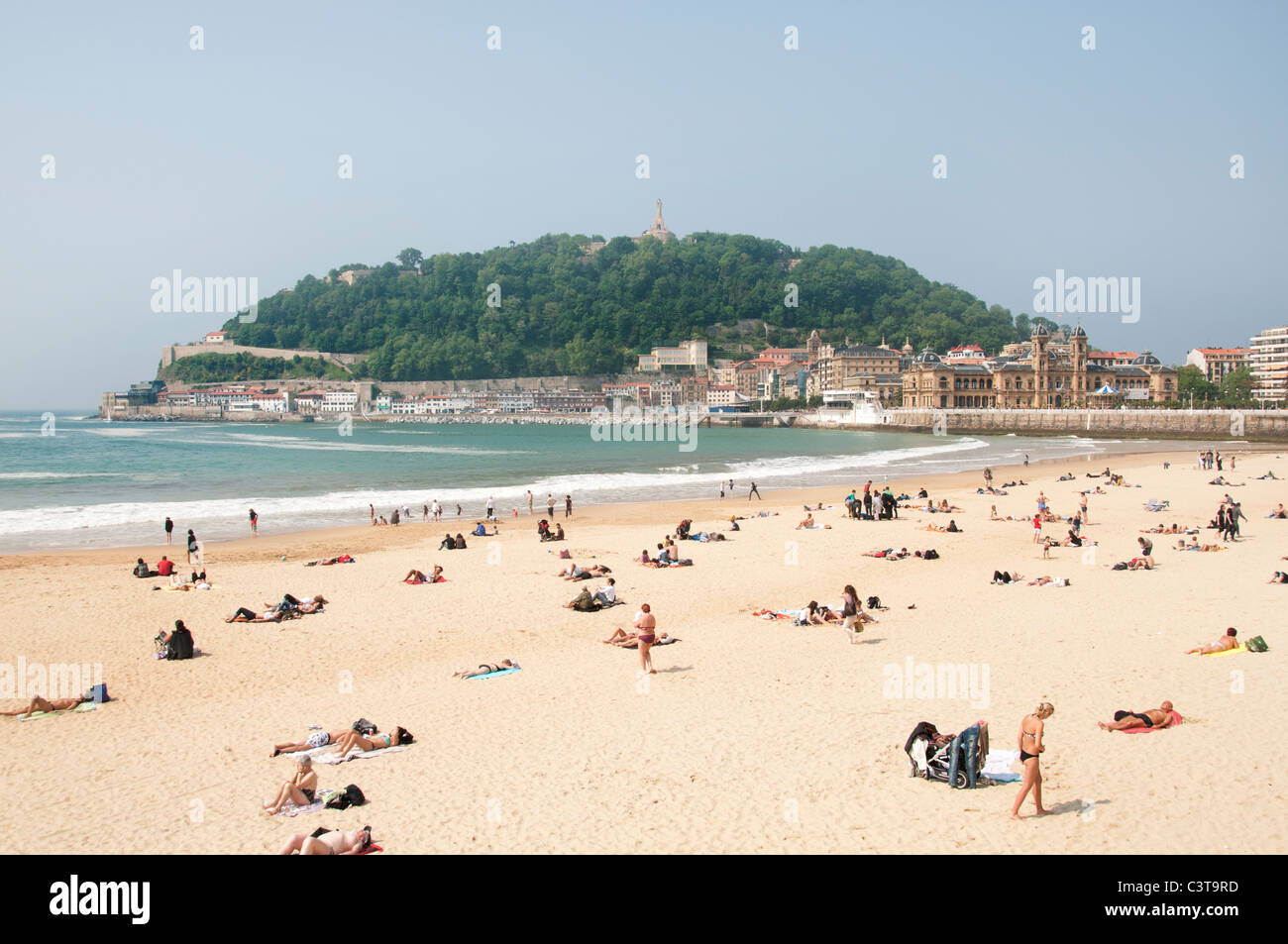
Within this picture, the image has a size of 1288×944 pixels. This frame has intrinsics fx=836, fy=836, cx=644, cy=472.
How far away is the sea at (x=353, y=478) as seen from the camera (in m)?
25.5

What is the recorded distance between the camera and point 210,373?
18238cm

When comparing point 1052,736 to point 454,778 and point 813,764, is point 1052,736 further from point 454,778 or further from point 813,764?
point 454,778

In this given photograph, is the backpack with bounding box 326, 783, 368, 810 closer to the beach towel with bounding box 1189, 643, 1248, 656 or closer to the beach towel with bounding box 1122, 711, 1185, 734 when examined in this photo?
the beach towel with bounding box 1122, 711, 1185, 734

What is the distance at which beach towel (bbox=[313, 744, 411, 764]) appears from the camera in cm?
747

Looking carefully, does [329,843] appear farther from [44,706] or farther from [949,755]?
[44,706]

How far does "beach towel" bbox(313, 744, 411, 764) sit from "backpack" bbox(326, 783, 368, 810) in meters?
0.90

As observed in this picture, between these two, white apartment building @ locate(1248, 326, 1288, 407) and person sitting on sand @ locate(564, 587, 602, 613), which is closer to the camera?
person sitting on sand @ locate(564, 587, 602, 613)

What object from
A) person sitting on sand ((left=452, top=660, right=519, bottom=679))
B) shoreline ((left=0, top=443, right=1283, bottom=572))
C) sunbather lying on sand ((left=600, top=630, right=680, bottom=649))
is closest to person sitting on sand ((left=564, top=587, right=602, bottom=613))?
sunbather lying on sand ((left=600, top=630, right=680, bottom=649))

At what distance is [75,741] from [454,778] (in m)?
4.08

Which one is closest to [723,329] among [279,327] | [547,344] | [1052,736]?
[547,344]

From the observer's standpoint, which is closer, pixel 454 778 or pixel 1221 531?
pixel 454 778

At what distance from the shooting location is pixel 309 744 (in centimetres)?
778

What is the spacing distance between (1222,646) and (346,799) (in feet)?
32.8
